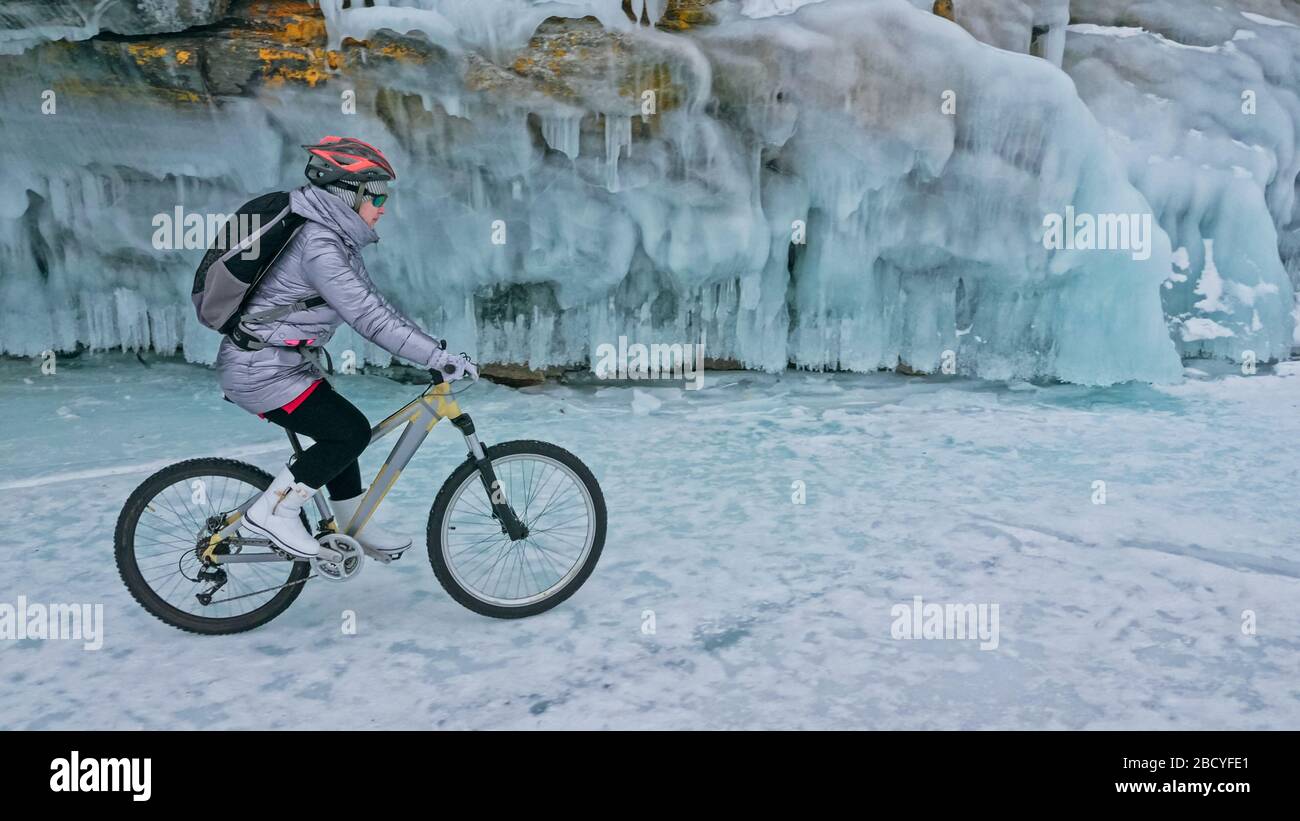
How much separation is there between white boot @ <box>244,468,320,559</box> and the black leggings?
39mm

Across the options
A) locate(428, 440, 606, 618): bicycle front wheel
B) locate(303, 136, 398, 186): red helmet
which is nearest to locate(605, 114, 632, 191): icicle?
locate(428, 440, 606, 618): bicycle front wheel

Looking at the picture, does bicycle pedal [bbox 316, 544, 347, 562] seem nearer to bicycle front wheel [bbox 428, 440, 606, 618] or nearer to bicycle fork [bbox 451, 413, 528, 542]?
bicycle front wheel [bbox 428, 440, 606, 618]

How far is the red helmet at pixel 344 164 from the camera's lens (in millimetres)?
3316

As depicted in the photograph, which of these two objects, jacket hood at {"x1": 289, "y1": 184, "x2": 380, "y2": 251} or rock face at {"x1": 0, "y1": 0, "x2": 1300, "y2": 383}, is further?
rock face at {"x1": 0, "y1": 0, "x2": 1300, "y2": 383}

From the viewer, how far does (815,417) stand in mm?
7379

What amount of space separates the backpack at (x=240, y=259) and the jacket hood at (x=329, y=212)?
0.11 ft

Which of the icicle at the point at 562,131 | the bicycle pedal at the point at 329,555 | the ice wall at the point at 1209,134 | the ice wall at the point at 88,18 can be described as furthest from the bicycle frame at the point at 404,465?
the ice wall at the point at 1209,134

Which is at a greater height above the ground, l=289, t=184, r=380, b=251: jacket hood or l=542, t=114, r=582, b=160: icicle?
l=542, t=114, r=582, b=160: icicle

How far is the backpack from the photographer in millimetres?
3170

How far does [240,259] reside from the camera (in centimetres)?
317

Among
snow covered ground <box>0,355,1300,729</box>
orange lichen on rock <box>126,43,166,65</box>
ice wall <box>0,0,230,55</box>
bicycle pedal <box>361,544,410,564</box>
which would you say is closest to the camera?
snow covered ground <box>0,355,1300,729</box>

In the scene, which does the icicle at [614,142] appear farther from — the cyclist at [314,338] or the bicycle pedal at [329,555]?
the bicycle pedal at [329,555]

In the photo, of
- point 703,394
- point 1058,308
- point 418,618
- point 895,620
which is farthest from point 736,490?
point 1058,308

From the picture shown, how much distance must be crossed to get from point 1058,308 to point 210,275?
745cm
